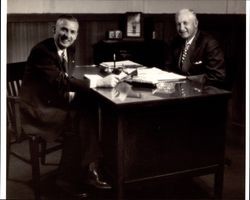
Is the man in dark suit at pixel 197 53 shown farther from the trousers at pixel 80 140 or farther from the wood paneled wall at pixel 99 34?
the trousers at pixel 80 140

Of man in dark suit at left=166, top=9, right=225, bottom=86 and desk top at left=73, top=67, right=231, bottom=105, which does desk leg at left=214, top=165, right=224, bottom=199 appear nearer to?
desk top at left=73, top=67, right=231, bottom=105

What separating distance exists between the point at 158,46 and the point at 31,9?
115 cm

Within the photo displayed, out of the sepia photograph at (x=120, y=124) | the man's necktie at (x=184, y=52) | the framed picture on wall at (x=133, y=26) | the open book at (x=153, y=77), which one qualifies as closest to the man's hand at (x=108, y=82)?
the sepia photograph at (x=120, y=124)

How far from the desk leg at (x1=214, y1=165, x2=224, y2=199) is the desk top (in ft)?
1.41

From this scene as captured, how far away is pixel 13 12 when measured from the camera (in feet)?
11.9

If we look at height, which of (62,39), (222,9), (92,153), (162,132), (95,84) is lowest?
(92,153)

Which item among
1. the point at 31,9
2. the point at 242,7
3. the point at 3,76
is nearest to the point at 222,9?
the point at 242,7

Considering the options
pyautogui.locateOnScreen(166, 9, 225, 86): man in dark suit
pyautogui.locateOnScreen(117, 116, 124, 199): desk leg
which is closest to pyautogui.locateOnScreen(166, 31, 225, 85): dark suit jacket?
pyautogui.locateOnScreen(166, 9, 225, 86): man in dark suit

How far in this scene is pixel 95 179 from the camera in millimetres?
2586

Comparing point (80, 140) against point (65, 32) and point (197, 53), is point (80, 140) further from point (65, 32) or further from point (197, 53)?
point (197, 53)

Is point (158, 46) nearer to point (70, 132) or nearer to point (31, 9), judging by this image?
point (31, 9)

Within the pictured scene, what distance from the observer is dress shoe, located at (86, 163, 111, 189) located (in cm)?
256

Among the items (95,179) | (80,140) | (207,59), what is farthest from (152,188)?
(207,59)

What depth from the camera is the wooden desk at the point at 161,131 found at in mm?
2215
